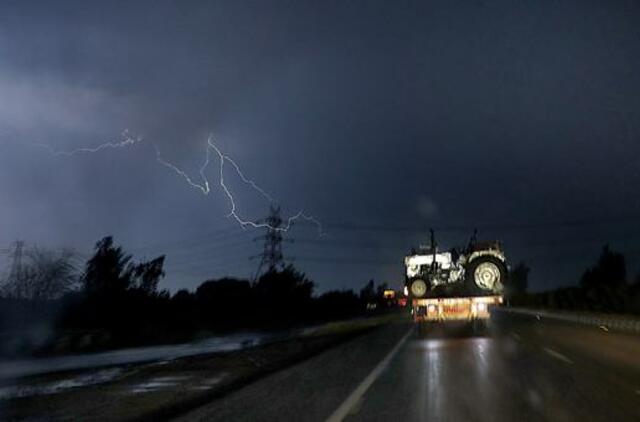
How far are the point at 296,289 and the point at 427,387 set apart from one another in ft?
267

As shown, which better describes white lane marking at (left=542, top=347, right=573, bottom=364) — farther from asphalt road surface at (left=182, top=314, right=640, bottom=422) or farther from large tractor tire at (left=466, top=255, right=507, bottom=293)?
large tractor tire at (left=466, top=255, right=507, bottom=293)

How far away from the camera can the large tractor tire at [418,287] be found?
109 feet

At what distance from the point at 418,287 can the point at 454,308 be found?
237 centimetres

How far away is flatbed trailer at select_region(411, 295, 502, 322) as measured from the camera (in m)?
31.3

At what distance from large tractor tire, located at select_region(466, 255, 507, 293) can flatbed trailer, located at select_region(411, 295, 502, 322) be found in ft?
1.39

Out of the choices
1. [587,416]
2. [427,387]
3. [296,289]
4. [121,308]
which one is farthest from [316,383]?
[296,289]

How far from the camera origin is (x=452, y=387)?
49.0 ft

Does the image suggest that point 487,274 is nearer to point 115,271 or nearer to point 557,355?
point 557,355

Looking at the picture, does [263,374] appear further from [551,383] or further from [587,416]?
[587,416]

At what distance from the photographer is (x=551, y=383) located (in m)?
15.4

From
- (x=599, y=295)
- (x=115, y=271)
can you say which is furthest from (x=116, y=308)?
(x=599, y=295)

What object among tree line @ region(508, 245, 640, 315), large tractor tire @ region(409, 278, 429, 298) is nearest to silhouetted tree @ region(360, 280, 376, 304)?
tree line @ region(508, 245, 640, 315)

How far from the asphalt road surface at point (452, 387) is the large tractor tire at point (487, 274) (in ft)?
18.6

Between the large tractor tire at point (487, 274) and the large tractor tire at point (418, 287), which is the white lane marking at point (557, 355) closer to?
the large tractor tire at point (487, 274)
